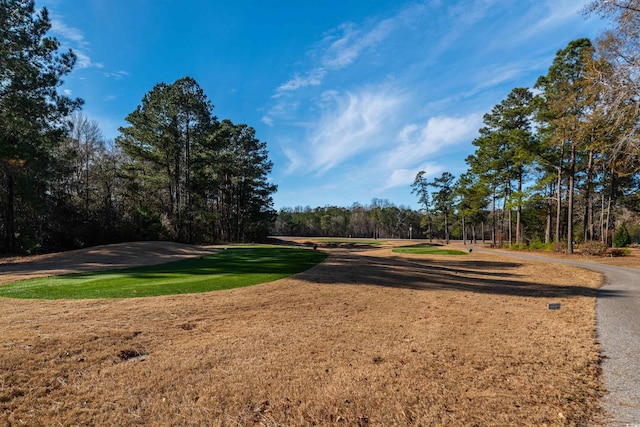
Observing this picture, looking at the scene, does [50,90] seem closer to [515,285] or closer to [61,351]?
[61,351]

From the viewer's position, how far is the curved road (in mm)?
2700

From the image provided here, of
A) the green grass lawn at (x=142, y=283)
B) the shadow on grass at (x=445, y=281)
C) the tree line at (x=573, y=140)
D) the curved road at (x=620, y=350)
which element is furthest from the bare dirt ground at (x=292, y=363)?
the tree line at (x=573, y=140)

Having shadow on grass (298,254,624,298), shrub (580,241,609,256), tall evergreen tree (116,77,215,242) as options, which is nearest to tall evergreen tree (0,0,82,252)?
tall evergreen tree (116,77,215,242)

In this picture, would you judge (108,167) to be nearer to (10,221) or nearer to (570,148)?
(10,221)

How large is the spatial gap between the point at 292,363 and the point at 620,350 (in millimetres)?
4625

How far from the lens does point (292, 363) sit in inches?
145

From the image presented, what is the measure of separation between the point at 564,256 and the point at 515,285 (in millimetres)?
12072

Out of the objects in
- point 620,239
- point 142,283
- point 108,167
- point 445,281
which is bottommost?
point 445,281

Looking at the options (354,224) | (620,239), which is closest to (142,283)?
(620,239)

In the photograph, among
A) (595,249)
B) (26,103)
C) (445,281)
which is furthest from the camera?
(595,249)

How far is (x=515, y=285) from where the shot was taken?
34.6 feet

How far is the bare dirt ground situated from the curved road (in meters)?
0.12

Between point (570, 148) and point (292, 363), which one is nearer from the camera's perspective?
point (292, 363)

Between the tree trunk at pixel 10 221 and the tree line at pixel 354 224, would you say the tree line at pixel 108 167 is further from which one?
the tree line at pixel 354 224
